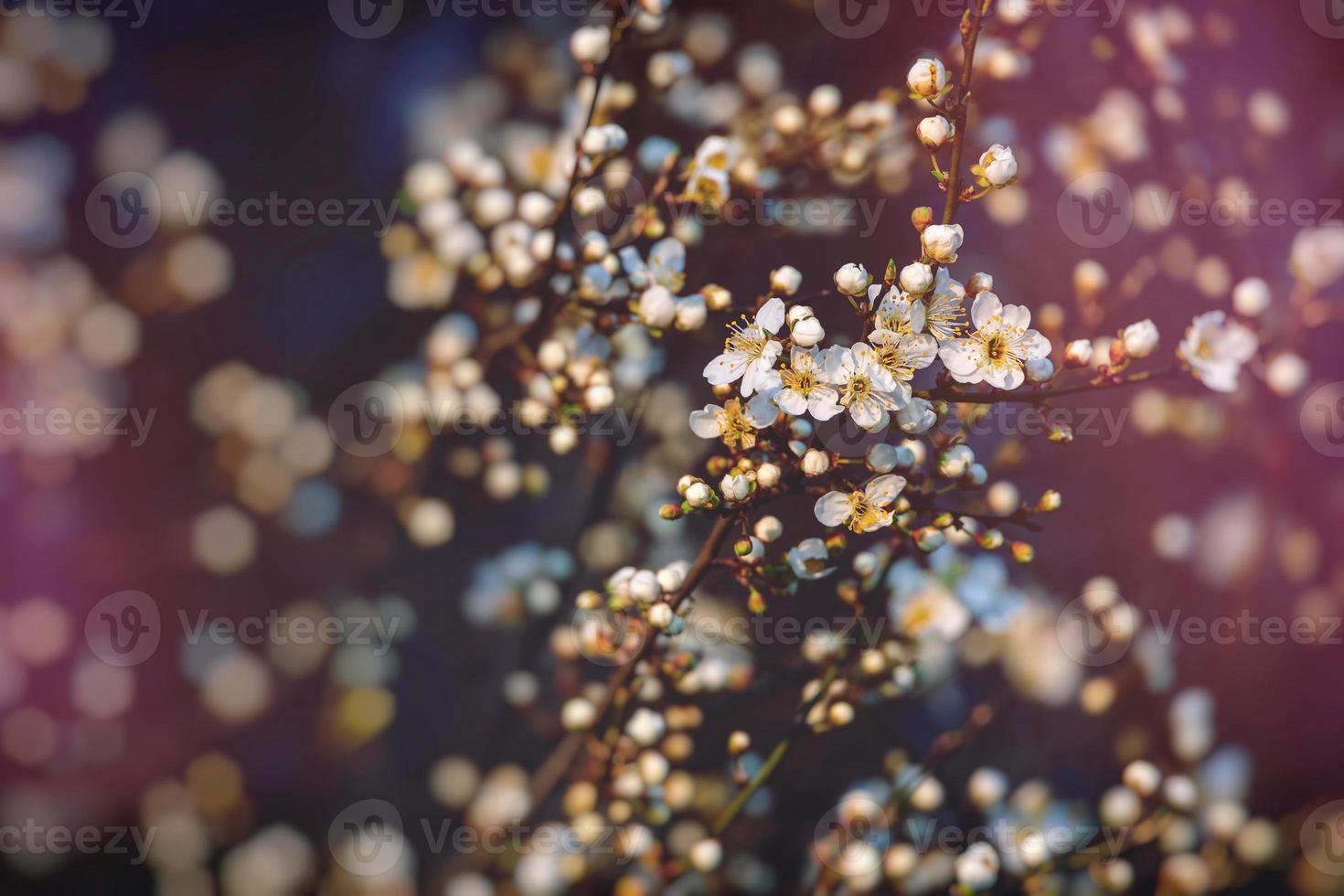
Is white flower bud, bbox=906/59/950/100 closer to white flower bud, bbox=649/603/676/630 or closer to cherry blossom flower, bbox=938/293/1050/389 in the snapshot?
cherry blossom flower, bbox=938/293/1050/389

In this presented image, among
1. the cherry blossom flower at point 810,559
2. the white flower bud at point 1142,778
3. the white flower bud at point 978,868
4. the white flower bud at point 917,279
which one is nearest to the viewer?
the white flower bud at point 917,279

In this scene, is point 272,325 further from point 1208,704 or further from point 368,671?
point 1208,704

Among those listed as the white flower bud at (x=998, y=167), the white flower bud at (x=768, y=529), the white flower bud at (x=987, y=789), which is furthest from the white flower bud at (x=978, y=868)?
the white flower bud at (x=998, y=167)

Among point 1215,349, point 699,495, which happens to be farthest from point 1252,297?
point 699,495

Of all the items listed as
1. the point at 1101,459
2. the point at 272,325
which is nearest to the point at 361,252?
the point at 272,325

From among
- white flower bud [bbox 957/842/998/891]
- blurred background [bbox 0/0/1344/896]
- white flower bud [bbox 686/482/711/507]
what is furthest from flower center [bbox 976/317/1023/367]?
white flower bud [bbox 957/842/998/891]

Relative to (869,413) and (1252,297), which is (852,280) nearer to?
(869,413)

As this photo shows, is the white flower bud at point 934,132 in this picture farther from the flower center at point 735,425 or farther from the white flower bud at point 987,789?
the white flower bud at point 987,789
